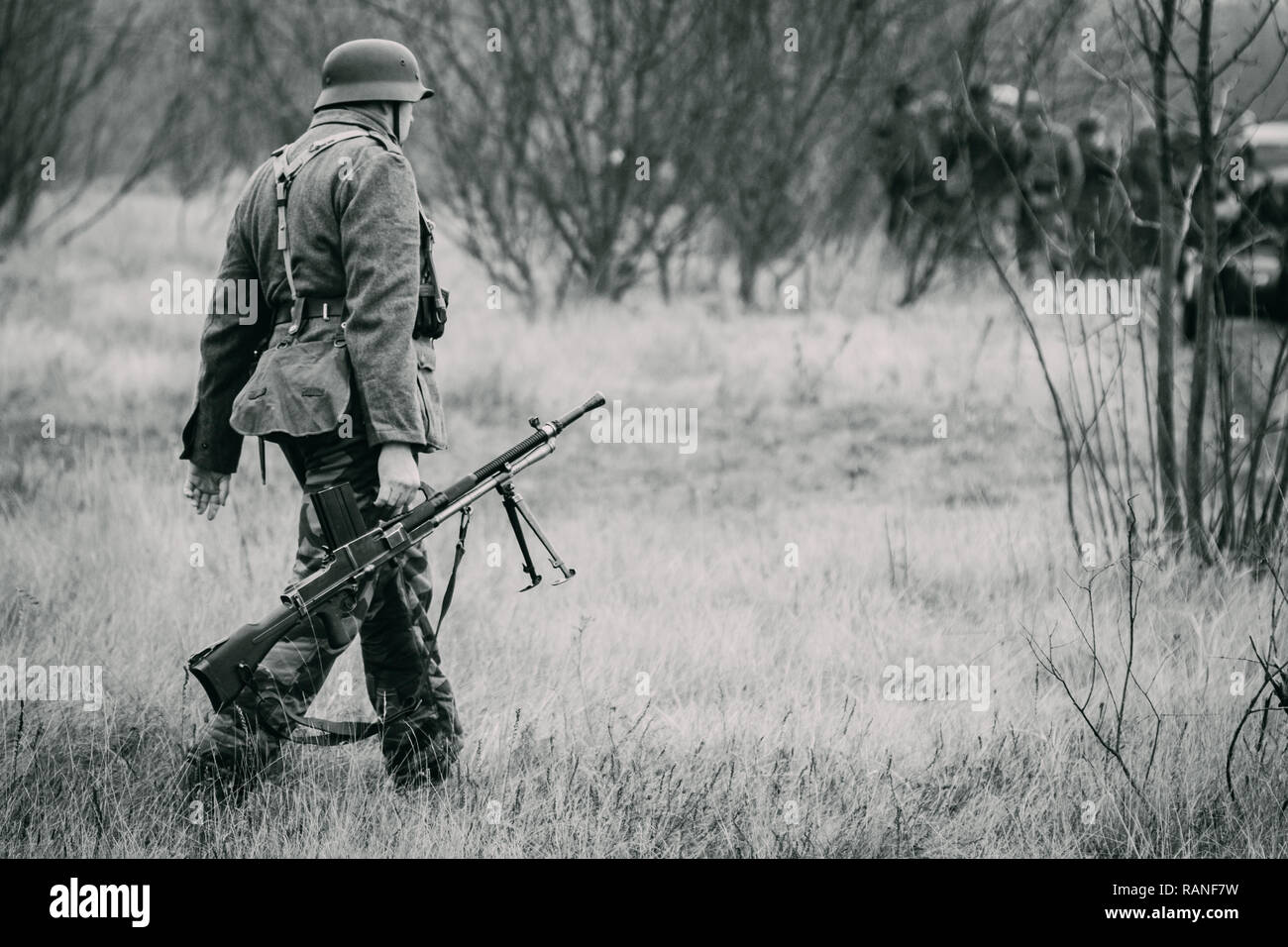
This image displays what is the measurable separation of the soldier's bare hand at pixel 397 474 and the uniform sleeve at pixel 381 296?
34 mm

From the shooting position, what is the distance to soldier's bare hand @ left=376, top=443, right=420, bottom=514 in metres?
2.93

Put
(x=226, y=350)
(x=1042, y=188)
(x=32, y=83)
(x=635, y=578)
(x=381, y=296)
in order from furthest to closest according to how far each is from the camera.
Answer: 1. (x=1042, y=188)
2. (x=32, y=83)
3. (x=635, y=578)
4. (x=226, y=350)
5. (x=381, y=296)

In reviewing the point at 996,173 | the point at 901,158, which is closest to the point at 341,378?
the point at 901,158

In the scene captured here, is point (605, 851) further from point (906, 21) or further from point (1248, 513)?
point (906, 21)

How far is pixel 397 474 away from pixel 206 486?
0.60 m

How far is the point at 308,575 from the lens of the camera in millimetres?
3025

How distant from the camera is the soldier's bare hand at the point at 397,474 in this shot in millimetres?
2934

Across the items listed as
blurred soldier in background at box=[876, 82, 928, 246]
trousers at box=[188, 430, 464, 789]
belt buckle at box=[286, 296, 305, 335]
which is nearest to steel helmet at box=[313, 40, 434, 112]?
belt buckle at box=[286, 296, 305, 335]

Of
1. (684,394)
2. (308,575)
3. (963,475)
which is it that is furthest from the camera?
(684,394)

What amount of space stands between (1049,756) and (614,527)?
234cm

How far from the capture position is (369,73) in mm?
3123

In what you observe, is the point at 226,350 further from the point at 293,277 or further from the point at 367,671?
the point at 367,671

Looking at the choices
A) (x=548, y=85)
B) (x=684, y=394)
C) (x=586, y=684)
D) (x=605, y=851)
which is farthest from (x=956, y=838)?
(x=548, y=85)

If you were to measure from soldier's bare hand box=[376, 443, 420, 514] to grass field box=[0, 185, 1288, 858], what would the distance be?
68 centimetres
